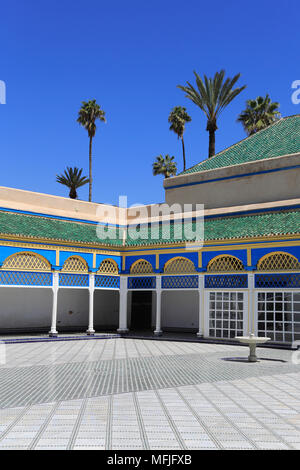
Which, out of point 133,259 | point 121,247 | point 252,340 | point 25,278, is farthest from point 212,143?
point 252,340

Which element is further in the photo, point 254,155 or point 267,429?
point 254,155

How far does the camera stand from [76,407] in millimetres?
6703

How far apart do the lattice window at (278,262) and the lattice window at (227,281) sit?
76 centimetres

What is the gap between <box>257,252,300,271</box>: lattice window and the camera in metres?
15.8

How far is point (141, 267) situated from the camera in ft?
64.5

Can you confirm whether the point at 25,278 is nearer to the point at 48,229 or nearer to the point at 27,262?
the point at 27,262

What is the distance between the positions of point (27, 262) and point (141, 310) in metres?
6.84

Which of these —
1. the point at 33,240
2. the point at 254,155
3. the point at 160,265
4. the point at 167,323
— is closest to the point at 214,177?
the point at 254,155

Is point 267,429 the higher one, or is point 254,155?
point 254,155

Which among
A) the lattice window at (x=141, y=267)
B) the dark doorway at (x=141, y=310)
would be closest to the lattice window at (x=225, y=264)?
the lattice window at (x=141, y=267)

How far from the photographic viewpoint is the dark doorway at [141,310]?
22.9 metres
